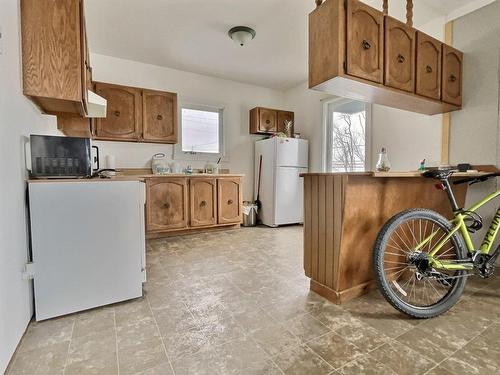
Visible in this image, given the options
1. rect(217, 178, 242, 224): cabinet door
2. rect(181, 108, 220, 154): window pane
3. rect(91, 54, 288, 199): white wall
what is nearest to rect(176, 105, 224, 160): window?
rect(181, 108, 220, 154): window pane

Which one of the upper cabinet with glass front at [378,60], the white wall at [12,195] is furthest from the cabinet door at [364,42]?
the white wall at [12,195]

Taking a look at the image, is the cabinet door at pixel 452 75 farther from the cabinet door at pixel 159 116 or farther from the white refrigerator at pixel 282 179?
the cabinet door at pixel 159 116

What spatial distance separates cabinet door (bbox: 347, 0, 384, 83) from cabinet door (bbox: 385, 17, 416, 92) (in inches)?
3.0

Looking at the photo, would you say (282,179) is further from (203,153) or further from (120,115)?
(120,115)

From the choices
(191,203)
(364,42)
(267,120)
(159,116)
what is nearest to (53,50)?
(364,42)

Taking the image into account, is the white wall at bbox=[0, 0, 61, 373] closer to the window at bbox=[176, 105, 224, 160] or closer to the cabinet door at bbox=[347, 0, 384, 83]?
the cabinet door at bbox=[347, 0, 384, 83]

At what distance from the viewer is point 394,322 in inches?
60.7

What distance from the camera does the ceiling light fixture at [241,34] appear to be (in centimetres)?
294

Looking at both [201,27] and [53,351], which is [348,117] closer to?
[201,27]

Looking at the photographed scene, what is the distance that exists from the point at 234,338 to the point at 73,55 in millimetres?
2033

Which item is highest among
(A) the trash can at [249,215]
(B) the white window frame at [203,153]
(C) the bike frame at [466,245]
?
(B) the white window frame at [203,153]

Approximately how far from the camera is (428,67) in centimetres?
235

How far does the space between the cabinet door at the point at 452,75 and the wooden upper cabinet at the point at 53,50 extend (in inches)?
122

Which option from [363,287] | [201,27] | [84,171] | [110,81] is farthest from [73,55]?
[363,287]
